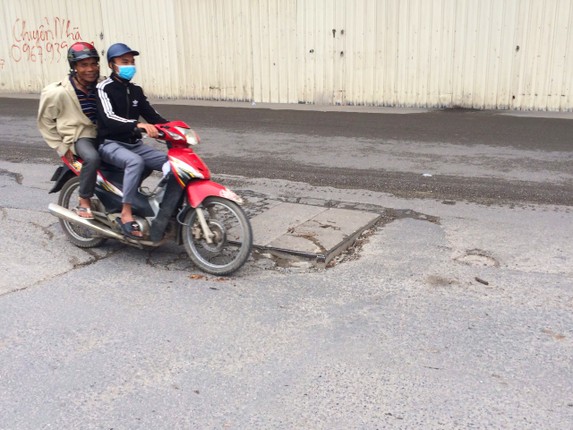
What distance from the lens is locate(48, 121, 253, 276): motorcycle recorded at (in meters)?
4.80

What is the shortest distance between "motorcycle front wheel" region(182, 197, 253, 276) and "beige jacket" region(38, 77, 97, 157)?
1263 millimetres

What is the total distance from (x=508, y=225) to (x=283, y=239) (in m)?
2.31

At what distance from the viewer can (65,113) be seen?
206 inches

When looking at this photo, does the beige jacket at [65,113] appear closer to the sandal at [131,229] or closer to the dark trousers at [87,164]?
the dark trousers at [87,164]

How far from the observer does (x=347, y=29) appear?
13.8 metres

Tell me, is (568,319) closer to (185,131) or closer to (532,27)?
(185,131)

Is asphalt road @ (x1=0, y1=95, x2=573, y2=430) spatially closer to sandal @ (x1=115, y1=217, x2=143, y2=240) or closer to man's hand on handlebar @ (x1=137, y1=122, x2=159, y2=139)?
sandal @ (x1=115, y1=217, x2=143, y2=240)

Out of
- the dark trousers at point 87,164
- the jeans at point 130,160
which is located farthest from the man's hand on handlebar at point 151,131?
the dark trousers at point 87,164

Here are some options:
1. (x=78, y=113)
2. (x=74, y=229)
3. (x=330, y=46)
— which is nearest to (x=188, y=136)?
(x=78, y=113)

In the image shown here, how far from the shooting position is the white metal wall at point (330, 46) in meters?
12.5

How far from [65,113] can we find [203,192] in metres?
1.52

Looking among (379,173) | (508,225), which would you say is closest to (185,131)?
(508,225)

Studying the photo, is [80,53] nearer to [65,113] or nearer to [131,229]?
[65,113]

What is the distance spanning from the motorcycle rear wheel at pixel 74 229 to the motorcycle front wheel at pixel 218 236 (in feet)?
3.64
